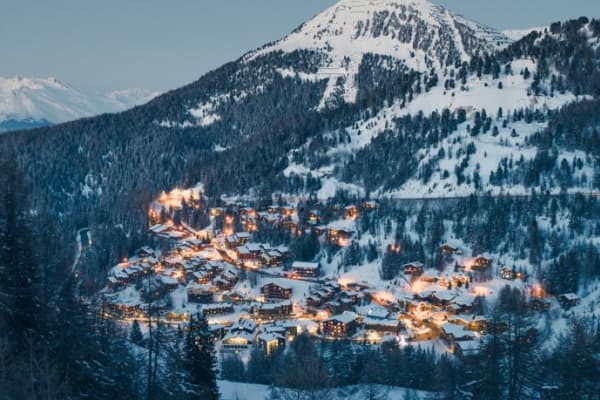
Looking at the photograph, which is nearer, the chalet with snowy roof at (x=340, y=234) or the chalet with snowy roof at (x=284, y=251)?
the chalet with snowy roof at (x=284, y=251)

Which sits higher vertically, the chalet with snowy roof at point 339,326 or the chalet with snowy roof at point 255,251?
the chalet with snowy roof at point 255,251

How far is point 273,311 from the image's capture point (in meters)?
76.8

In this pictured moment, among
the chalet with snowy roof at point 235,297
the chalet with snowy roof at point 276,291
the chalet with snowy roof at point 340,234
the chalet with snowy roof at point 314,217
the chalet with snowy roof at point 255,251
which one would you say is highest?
the chalet with snowy roof at point 314,217

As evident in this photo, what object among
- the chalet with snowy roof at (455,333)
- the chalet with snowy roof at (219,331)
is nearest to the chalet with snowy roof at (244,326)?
the chalet with snowy roof at (219,331)

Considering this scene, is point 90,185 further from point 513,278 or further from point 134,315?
point 513,278

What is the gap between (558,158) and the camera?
105438 mm

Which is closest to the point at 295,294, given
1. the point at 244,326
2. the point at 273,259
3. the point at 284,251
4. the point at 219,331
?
the point at 273,259

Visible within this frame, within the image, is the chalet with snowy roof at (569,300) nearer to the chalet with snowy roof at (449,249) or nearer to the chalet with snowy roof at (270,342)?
the chalet with snowy roof at (449,249)

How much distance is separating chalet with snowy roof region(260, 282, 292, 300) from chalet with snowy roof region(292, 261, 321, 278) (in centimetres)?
834

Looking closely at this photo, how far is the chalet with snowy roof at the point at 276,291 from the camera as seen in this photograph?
82.6 metres

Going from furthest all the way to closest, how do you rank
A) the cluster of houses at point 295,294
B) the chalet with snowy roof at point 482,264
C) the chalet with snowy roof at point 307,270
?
1. the chalet with snowy roof at point 307,270
2. the chalet with snowy roof at point 482,264
3. the cluster of houses at point 295,294

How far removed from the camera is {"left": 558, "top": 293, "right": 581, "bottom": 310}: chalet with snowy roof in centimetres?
7162

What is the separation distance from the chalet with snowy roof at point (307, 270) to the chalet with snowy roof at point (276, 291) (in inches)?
328

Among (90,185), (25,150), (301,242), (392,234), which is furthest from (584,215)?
(25,150)
